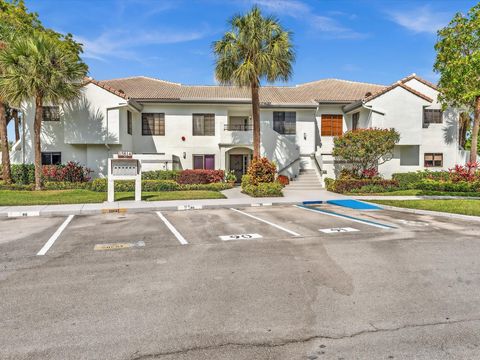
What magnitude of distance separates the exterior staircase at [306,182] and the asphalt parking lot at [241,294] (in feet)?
44.3

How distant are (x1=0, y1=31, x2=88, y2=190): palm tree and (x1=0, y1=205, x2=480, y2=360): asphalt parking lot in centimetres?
1262

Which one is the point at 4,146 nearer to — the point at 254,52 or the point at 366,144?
the point at 254,52

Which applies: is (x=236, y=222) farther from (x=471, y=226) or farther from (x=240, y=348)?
(x=240, y=348)

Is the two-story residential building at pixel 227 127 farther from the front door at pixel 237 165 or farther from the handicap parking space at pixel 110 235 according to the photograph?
the handicap parking space at pixel 110 235

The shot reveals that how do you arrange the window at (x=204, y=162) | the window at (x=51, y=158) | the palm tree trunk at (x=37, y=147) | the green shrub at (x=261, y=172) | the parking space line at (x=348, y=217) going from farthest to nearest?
the window at (x=204, y=162)
the window at (x=51, y=158)
the palm tree trunk at (x=37, y=147)
the green shrub at (x=261, y=172)
the parking space line at (x=348, y=217)

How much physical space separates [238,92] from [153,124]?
7.40 metres

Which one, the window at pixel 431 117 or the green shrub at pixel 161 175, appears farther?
the window at pixel 431 117

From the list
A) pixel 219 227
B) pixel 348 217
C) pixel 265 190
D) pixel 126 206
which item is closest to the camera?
pixel 219 227

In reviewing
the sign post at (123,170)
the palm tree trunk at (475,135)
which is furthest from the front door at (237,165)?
the palm tree trunk at (475,135)

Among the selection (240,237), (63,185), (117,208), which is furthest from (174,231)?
(63,185)

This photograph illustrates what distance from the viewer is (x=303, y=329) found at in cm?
389

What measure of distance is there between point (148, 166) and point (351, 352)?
20.9 metres

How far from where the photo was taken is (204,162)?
25734 mm

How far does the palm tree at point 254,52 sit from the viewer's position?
62.8 feet
